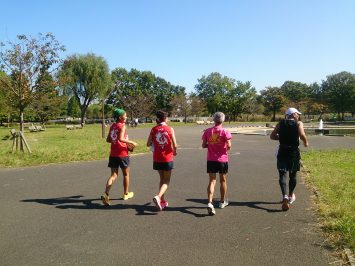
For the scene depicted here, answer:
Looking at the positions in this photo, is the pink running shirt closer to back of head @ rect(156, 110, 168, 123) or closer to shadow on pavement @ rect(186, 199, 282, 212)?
back of head @ rect(156, 110, 168, 123)

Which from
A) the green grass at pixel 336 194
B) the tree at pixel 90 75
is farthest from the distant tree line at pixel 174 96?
the green grass at pixel 336 194

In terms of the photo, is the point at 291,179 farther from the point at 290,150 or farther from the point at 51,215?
the point at 51,215

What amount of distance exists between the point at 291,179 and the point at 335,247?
7.03 feet

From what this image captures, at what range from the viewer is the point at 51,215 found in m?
5.92

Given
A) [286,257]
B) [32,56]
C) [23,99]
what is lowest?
[286,257]

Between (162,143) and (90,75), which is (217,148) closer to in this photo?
(162,143)

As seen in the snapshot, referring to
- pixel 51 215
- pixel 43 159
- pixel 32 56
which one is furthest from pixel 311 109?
pixel 51 215

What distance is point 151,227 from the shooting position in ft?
17.2

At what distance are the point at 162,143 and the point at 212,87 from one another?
87.9 metres

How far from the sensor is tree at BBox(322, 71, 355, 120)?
75.5 m

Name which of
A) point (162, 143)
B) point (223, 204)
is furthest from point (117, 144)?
point (223, 204)

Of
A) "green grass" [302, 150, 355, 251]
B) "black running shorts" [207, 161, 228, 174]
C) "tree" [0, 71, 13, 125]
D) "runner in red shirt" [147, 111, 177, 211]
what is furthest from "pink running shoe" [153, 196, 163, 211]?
"tree" [0, 71, 13, 125]

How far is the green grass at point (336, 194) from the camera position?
4.78 m

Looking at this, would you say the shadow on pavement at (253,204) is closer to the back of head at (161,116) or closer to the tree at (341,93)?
the back of head at (161,116)
